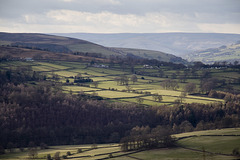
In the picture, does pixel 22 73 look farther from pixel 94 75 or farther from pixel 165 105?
pixel 165 105

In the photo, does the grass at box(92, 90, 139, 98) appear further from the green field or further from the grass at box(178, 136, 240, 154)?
the grass at box(178, 136, 240, 154)

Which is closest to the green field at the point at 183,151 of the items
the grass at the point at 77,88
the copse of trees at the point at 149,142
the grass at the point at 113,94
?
the copse of trees at the point at 149,142

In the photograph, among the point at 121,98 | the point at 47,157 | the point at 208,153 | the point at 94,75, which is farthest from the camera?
the point at 94,75

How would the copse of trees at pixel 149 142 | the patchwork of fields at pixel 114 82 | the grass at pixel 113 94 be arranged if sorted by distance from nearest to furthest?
the copse of trees at pixel 149 142
the patchwork of fields at pixel 114 82
the grass at pixel 113 94

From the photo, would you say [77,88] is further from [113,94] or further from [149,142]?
[149,142]

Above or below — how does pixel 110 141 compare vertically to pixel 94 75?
below

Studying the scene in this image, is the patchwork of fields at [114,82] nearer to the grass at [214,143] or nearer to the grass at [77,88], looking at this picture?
the grass at [77,88]

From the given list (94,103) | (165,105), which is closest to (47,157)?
(94,103)
